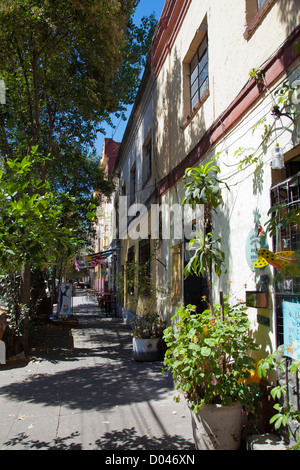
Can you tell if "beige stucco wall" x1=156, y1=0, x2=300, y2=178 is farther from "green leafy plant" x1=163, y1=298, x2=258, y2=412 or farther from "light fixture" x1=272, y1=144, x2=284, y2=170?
"green leafy plant" x1=163, y1=298, x2=258, y2=412

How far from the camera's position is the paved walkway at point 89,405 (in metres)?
3.91

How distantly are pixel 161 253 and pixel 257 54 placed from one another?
5339 millimetres

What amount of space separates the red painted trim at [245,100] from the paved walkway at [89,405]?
3.92m

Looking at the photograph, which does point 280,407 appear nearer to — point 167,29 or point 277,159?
point 277,159

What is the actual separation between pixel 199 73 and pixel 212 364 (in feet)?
18.4

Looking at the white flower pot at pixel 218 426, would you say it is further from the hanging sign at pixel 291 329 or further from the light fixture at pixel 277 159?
the light fixture at pixel 277 159

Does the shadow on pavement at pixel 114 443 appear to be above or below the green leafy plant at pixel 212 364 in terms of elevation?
below

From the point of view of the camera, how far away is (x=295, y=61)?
340 centimetres

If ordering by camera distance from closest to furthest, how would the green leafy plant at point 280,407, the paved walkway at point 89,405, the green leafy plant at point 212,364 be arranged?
the green leafy plant at point 280,407, the green leafy plant at point 212,364, the paved walkway at point 89,405

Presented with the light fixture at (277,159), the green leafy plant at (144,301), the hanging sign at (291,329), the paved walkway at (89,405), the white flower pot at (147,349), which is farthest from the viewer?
the green leafy plant at (144,301)

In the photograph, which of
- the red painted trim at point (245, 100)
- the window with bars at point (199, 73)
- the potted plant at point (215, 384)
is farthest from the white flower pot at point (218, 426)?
the window with bars at point (199, 73)
